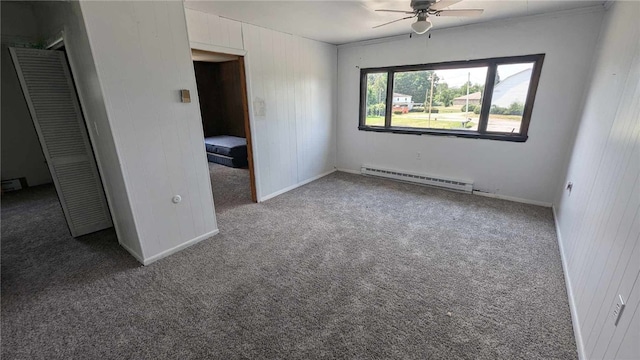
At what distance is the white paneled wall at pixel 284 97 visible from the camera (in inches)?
132

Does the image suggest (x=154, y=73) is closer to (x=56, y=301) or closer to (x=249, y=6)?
(x=249, y=6)

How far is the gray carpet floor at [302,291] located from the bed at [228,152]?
254cm

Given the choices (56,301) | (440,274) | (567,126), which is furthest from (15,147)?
(567,126)

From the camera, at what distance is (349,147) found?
5238 mm

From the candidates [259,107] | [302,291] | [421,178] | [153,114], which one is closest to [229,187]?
[259,107]

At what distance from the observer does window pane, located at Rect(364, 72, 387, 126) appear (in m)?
4.69

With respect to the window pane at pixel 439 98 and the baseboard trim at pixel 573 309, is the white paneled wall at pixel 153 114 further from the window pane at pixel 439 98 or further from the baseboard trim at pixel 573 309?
the window pane at pixel 439 98

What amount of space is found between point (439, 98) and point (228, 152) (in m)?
4.18

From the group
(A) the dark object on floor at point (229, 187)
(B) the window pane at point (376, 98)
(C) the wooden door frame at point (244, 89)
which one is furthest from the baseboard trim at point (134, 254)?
(B) the window pane at point (376, 98)

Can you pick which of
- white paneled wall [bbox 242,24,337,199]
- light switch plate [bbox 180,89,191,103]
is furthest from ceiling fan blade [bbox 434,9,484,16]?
light switch plate [bbox 180,89,191,103]

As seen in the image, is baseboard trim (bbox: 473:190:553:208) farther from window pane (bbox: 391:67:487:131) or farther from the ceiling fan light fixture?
the ceiling fan light fixture

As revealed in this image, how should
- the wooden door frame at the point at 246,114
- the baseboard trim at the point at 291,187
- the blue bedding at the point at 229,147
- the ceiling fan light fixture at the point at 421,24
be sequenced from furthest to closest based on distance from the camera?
the blue bedding at the point at 229,147
the baseboard trim at the point at 291,187
the wooden door frame at the point at 246,114
the ceiling fan light fixture at the point at 421,24

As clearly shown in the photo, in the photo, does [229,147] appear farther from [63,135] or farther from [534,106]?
[534,106]

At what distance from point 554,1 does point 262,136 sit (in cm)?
362
